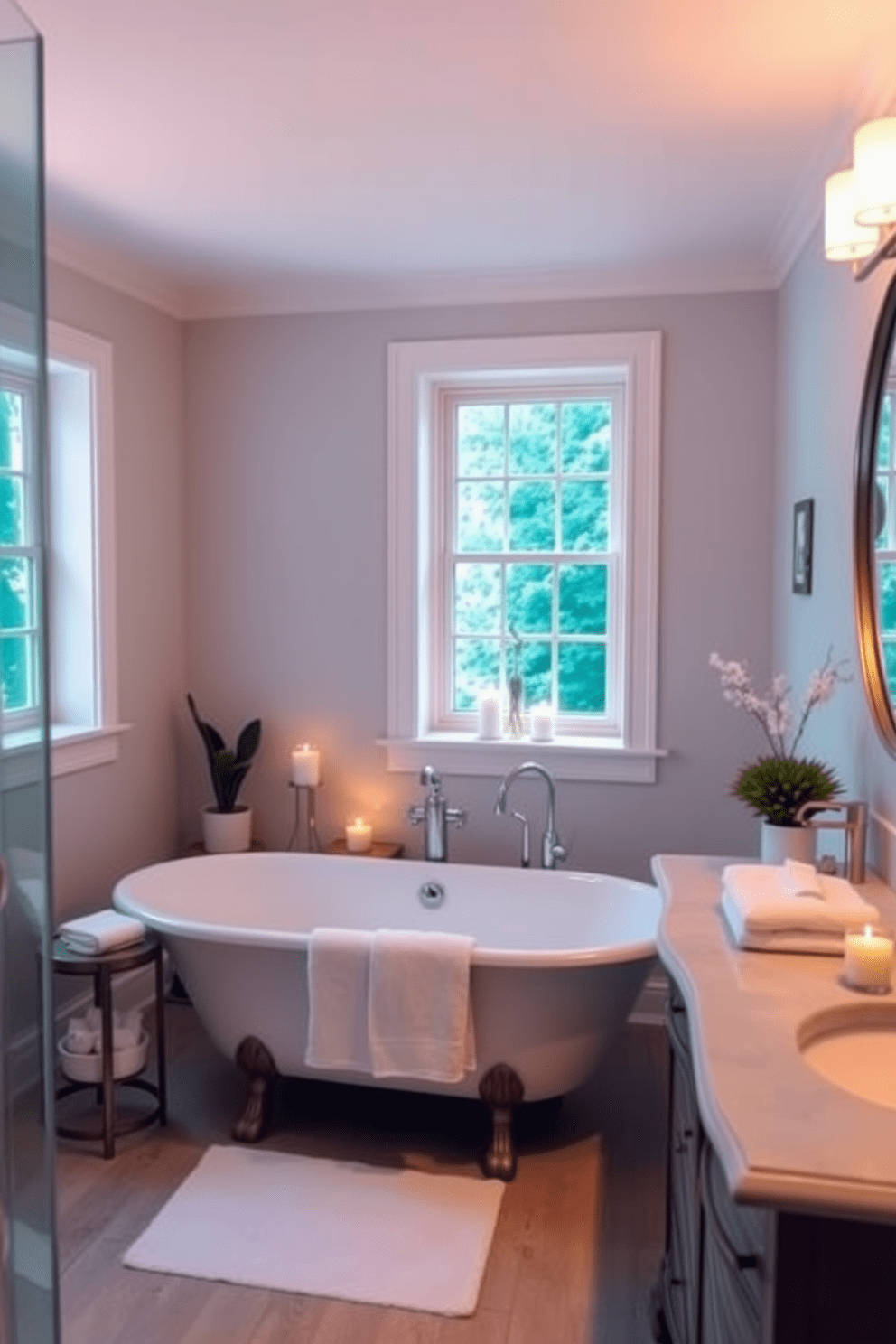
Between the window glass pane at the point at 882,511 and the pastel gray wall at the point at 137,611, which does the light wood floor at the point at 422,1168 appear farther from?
the window glass pane at the point at 882,511

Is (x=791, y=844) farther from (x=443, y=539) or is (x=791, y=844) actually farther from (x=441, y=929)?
(x=443, y=539)

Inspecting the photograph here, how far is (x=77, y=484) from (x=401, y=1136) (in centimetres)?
216

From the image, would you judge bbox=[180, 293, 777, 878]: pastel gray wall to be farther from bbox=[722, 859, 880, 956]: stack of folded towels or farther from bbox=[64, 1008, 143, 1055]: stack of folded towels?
bbox=[722, 859, 880, 956]: stack of folded towels

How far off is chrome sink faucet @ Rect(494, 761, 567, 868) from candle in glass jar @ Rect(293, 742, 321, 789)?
Answer: 0.65 meters

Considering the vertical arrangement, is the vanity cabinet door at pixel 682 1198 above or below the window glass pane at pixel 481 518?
below

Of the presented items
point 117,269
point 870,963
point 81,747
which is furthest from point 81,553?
point 870,963

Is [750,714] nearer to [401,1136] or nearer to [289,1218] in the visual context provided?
[401,1136]

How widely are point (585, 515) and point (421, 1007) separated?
6.16 feet

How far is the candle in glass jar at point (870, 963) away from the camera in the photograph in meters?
1.47

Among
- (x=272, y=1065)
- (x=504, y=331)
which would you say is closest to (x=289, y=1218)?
(x=272, y=1065)

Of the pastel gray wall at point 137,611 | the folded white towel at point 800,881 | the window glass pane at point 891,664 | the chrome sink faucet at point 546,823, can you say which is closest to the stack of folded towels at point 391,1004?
the chrome sink faucet at point 546,823

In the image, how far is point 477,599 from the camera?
3.81 meters

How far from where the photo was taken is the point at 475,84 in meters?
2.20

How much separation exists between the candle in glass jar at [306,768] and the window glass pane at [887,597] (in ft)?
6.93
